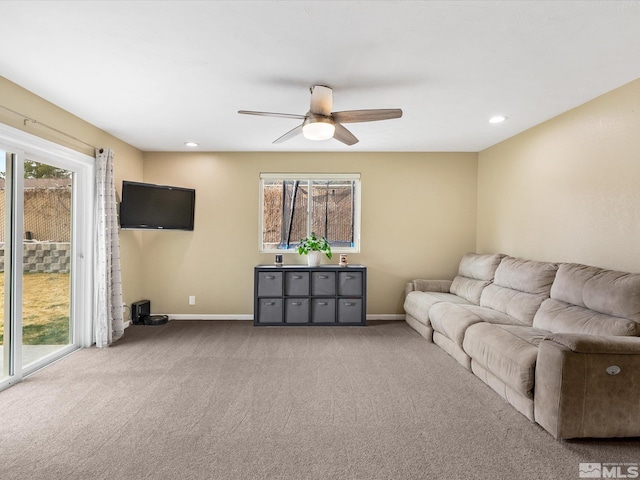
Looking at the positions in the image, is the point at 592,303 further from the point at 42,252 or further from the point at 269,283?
the point at 42,252

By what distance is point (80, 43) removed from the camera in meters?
2.39

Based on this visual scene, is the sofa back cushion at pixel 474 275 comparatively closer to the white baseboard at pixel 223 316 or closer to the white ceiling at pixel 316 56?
the white baseboard at pixel 223 316

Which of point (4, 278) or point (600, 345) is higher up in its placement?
point (4, 278)

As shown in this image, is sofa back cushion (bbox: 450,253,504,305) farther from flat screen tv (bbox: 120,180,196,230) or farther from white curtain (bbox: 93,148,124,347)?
white curtain (bbox: 93,148,124,347)

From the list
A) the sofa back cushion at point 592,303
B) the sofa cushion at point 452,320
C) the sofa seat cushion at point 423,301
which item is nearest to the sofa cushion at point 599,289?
the sofa back cushion at point 592,303

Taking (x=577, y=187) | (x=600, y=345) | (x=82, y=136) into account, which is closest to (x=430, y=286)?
(x=577, y=187)

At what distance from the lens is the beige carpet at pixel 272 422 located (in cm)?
203

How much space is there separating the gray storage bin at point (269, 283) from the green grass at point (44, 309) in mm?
2198

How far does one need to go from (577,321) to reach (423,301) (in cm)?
187

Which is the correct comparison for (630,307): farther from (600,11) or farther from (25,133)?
(25,133)

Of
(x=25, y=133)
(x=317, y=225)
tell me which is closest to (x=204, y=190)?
(x=317, y=225)

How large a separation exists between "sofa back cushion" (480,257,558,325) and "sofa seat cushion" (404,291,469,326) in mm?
448

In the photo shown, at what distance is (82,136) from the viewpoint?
4035 millimetres

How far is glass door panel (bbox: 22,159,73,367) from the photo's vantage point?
133 inches
